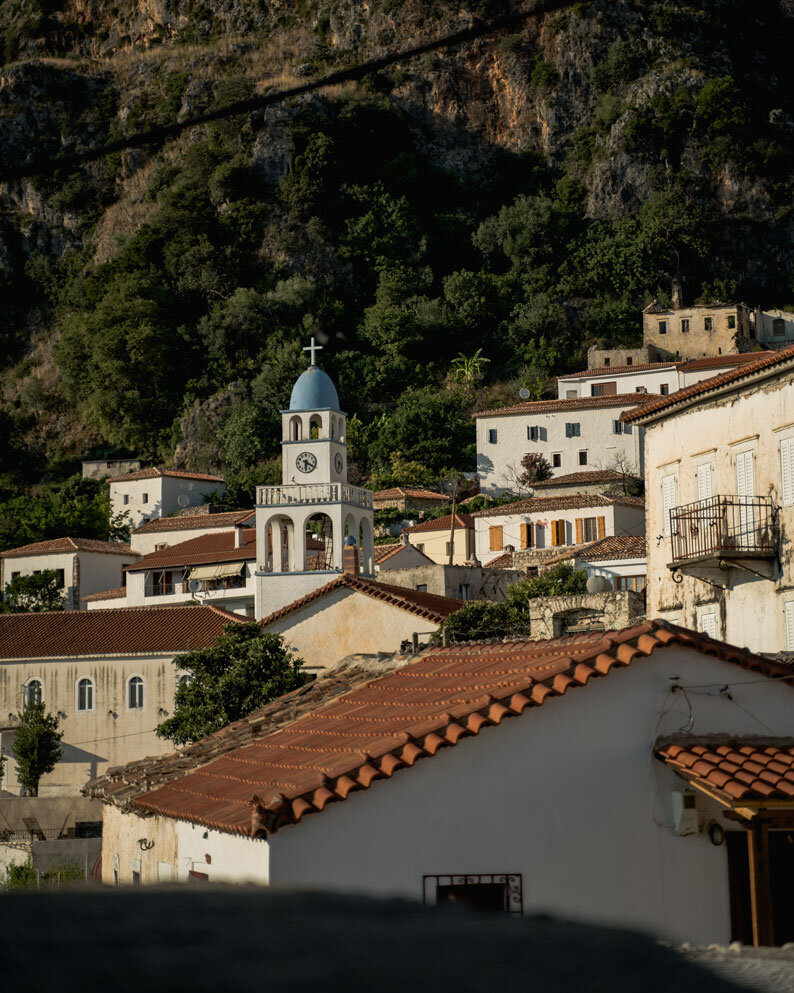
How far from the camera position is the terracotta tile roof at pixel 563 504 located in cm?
6931

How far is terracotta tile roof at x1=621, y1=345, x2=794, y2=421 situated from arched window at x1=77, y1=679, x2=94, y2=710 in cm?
3058

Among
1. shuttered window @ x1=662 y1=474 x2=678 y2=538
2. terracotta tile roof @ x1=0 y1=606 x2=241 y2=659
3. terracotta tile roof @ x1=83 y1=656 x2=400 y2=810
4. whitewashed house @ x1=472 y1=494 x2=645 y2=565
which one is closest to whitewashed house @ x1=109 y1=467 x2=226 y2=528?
whitewashed house @ x1=472 y1=494 x2=645 y2=565

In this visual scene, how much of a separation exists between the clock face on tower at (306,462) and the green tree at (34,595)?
24335 millimetres

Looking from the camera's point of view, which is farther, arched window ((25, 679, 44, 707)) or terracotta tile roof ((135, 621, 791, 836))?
arched window ((25, 679, 44, 707))

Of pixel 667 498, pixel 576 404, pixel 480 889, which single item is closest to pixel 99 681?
pixel 667 498

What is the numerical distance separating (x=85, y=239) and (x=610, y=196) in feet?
149

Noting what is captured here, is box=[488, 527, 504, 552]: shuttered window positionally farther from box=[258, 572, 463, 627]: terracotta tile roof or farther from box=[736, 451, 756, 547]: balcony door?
box=[736, 451, 756, 547]: balcony door

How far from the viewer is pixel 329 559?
53.9m

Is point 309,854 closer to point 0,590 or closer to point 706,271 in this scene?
point 0,590

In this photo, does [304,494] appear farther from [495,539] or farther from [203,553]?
[203,553]

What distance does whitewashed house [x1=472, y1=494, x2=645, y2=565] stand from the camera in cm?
6856

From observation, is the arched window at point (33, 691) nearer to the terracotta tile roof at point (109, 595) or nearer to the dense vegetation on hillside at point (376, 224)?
the terracotta tile roof at point (109, 595)

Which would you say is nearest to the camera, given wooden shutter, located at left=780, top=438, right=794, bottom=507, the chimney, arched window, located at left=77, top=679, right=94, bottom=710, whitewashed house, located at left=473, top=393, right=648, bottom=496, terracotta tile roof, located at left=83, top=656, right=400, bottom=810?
terracotta tile roof, located at left=83, top=656, right=400, bottom=810

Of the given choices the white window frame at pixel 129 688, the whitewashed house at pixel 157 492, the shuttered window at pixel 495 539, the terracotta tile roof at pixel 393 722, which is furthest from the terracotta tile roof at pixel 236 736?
the whitewashed house at pixel 157 492
